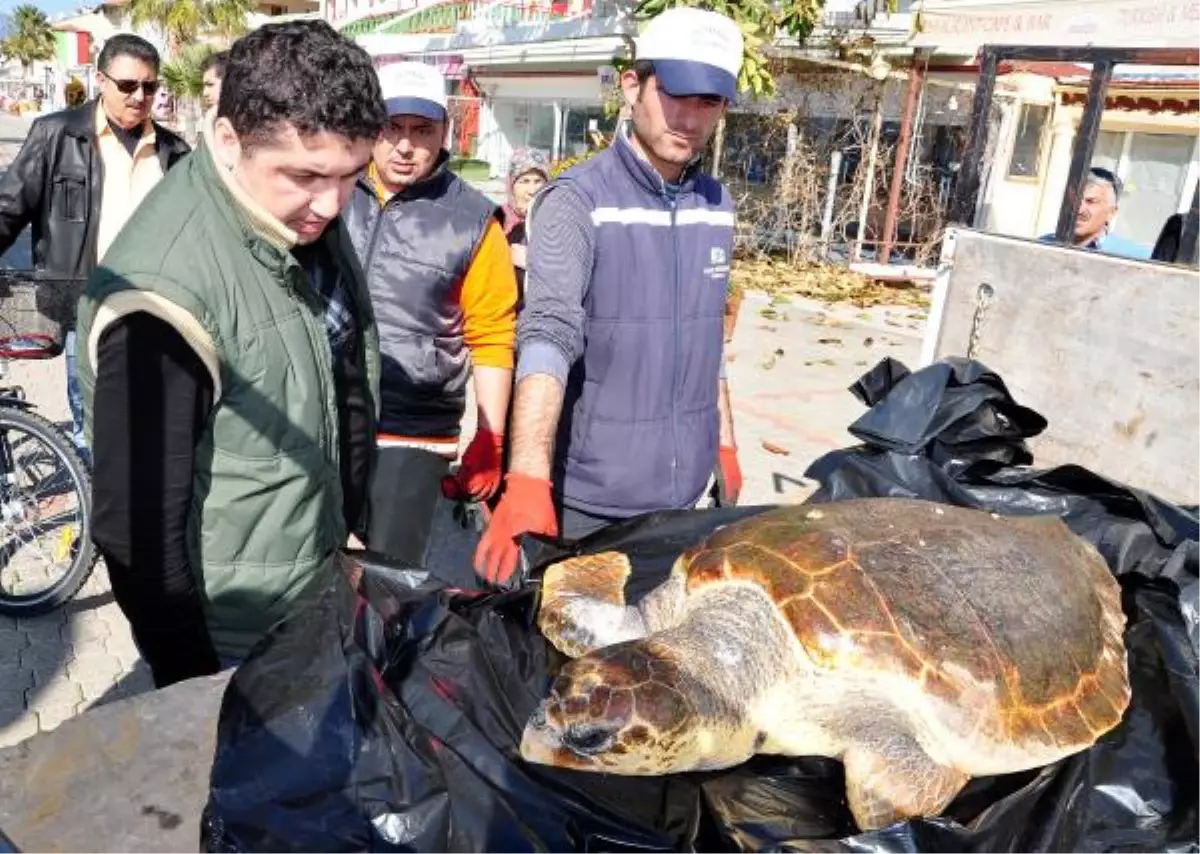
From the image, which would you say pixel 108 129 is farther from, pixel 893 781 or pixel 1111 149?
pixel 1111 149

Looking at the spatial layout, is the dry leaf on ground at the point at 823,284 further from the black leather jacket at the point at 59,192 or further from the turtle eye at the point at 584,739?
the turtle eye at the point at 584,739

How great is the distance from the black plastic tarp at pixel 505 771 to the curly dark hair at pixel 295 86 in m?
0.66

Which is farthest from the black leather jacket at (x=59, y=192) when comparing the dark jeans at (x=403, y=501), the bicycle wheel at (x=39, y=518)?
the dark jeans at (x=403, y=501)

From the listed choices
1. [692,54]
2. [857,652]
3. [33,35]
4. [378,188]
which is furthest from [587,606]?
[33,35]

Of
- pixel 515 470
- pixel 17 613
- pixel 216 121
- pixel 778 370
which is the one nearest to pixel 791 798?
pixel 515 470

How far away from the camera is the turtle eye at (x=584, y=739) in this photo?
1.27 m

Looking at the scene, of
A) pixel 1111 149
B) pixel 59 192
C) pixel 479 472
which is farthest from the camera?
pixel 1111 149

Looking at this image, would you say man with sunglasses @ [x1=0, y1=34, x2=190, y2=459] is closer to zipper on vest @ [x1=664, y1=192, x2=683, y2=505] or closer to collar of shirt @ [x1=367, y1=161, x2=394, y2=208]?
collar of shirt @ [x1=367, y1=161, x2=394, y2=208]

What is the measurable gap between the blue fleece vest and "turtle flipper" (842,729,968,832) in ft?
2.87

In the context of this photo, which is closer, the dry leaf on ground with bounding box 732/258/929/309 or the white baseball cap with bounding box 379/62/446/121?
the white baseball cap with bounding box 379/62/446/121

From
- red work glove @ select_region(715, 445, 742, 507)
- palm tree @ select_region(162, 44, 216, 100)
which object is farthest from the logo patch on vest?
palm tree @ select_region(162, 44, 216, 100)

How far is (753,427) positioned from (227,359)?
16.8 feet

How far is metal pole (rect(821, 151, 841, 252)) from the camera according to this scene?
11719 millimetres

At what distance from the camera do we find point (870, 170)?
1154cm
